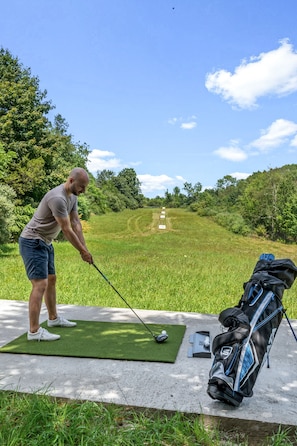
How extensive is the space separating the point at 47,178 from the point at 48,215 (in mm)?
14851

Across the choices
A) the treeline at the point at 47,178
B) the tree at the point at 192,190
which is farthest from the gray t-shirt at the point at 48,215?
the tree at the point at 192,190

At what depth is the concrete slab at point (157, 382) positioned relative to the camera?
2219 millimetres

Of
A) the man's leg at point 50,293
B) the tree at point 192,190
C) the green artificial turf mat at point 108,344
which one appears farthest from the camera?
the tree at point 192,190

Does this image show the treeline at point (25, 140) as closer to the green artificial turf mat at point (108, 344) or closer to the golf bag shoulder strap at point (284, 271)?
the green artificial turf mat at point (108, 344)

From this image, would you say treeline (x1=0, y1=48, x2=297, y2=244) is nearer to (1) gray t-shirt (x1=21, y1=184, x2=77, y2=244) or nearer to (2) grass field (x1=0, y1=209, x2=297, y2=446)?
(2) grass field (x1=0, y1=209, x2=297, y2=446)

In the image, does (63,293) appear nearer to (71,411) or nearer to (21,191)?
(71,411)

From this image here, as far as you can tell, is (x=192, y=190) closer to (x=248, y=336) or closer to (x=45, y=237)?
(x=45, y=237)

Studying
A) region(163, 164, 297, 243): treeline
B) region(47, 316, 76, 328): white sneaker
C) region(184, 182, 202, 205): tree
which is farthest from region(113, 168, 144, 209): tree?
region(47, 316, 76, 328): white sneaker

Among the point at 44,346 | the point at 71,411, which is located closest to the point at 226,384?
the point at 71,411

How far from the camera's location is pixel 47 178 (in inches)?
696

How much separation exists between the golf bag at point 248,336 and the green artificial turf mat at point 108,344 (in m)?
0.66

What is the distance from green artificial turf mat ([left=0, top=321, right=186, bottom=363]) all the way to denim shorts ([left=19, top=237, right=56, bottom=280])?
0.53 m

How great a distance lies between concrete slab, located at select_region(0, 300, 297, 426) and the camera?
7.28 ft

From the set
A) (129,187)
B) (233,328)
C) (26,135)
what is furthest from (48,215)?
(129,187)
